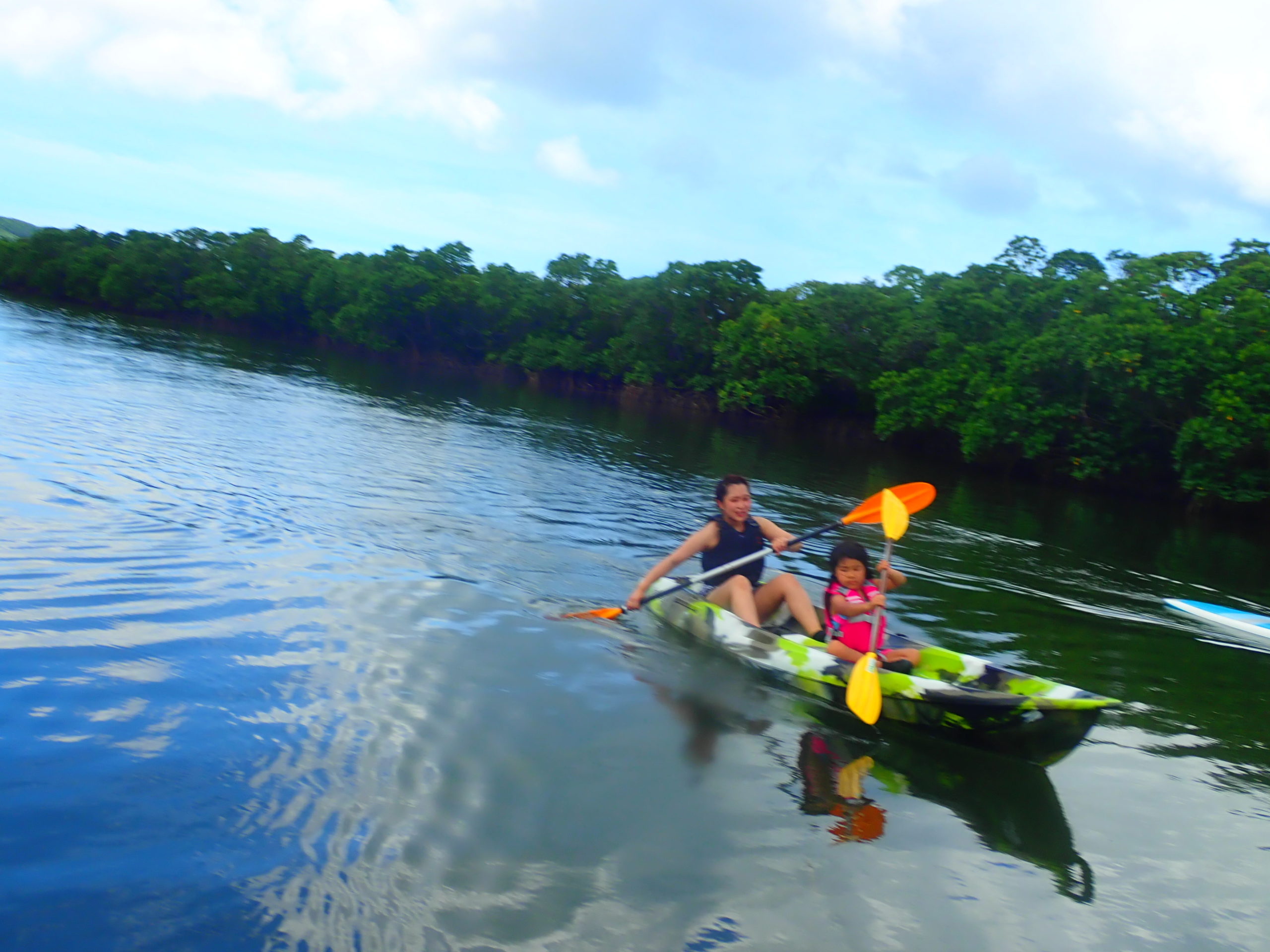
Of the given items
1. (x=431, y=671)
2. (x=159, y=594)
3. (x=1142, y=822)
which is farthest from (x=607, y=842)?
(x=159, y=594)

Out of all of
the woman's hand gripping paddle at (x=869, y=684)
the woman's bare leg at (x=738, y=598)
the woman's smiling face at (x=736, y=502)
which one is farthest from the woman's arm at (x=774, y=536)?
the woman's hand gripping paddle at (x=869, y=684)

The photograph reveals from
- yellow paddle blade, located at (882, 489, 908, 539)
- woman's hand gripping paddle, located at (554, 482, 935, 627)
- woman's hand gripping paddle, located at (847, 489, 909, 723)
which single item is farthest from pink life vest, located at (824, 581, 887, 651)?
woman's hand gripping paddle, located at (554, 482, 935, 627)

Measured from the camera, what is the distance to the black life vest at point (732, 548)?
23.7ft

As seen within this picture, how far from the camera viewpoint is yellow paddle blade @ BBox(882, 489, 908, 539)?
601 centimetres

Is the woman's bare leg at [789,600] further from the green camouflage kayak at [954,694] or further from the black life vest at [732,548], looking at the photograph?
the black life vest at [732,548]

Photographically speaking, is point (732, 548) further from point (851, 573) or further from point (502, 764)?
point (502, 764)

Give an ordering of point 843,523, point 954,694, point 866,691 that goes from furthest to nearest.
Answer: 1. point 843,523
2. point 866,691
3. point 954,694

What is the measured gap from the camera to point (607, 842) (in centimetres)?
378

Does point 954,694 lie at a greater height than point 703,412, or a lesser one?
lesser

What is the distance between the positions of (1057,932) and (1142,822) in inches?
50.7

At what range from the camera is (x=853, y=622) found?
610cm

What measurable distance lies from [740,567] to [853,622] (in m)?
1.23

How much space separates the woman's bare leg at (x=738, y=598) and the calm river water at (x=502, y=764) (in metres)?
0.41

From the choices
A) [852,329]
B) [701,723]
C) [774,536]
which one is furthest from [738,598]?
[852,329]
